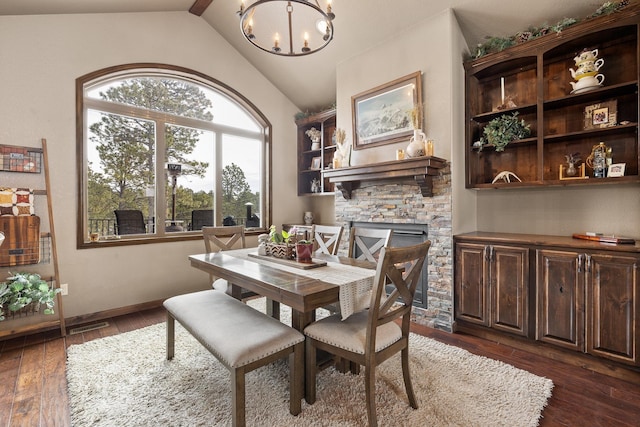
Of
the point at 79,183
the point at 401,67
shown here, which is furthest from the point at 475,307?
the point at 79,183

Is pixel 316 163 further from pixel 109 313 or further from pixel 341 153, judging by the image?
pixel 109 313

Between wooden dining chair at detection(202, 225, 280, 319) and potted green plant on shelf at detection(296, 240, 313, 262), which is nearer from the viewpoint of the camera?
potted green plant on shelf at detection(296, 240, 313, 262)

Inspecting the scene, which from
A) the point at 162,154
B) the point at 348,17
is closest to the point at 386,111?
the point at 348,17

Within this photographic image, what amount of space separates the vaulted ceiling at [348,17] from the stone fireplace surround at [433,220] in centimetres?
149

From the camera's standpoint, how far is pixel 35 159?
9.70ft

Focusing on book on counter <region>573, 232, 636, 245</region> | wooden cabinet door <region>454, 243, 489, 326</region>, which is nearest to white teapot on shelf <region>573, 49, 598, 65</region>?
book on counter <region>573, 232, 636, 245</region>

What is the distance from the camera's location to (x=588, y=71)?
2557mm

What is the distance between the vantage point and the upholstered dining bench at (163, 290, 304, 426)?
1.56 meters

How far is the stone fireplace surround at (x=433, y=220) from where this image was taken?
3.01 meters

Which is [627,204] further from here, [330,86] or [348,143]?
[330,86]

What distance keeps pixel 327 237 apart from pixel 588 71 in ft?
8.76

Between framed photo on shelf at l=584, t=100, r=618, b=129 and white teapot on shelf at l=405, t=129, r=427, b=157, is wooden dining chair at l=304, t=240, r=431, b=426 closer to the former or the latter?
white teapot on shelf at l=405, t=129, r=427, b=157

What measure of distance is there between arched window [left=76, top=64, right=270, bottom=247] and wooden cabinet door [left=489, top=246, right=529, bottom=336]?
3301 millimetres

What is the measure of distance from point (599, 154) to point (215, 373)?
11.7 feet
